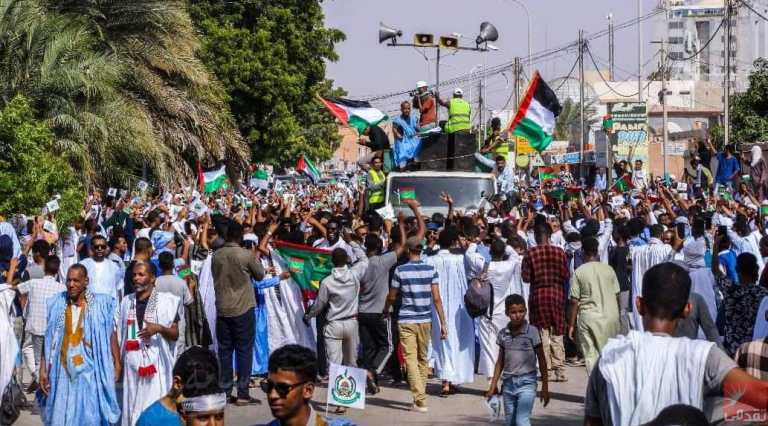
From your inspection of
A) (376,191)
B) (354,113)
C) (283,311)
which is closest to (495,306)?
(283,311)

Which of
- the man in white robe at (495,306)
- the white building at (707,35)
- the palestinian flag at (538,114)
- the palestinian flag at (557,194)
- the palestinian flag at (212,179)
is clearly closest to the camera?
the man in white robe at (495,306)

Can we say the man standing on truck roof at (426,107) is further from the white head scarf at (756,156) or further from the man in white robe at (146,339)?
the man in white robe at (146,339)

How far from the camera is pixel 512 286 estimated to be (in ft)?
43.7

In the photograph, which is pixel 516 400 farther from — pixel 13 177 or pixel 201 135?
pixel 201 135

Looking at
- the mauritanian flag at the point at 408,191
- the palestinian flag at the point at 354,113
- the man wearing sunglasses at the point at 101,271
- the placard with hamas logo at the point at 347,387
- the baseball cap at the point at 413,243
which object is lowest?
the placard with hamas logo at the point at 347,387

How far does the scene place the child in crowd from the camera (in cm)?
942

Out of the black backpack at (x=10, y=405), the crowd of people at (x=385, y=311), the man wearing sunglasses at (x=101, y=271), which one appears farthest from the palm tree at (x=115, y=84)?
the black backpack at (x=10, y=405)

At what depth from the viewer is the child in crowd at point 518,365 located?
9.42 m

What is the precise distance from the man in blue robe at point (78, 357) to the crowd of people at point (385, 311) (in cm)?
1

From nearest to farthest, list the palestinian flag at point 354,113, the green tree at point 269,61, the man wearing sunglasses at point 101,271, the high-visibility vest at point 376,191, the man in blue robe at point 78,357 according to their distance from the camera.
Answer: the man in blue robe at point 78,357 < the man wearing sunglasses at point 101,271 < the high-visibility vest at point 376,191 < the palestinian flag at point 354,113 < the green tree at point 269,61

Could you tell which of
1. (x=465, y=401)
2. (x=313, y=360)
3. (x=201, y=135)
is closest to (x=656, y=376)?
(x=313, y=360)

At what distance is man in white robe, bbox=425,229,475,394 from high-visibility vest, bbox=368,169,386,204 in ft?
20.2

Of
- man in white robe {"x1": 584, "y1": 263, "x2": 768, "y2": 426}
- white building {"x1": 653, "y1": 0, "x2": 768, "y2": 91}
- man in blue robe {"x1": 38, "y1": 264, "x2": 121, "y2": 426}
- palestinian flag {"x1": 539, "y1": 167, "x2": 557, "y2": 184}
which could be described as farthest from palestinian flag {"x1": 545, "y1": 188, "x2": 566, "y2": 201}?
white building {"x1": 653, "y1": 0, "x2": 768, "y2": 91}

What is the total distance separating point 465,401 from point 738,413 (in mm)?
8454
